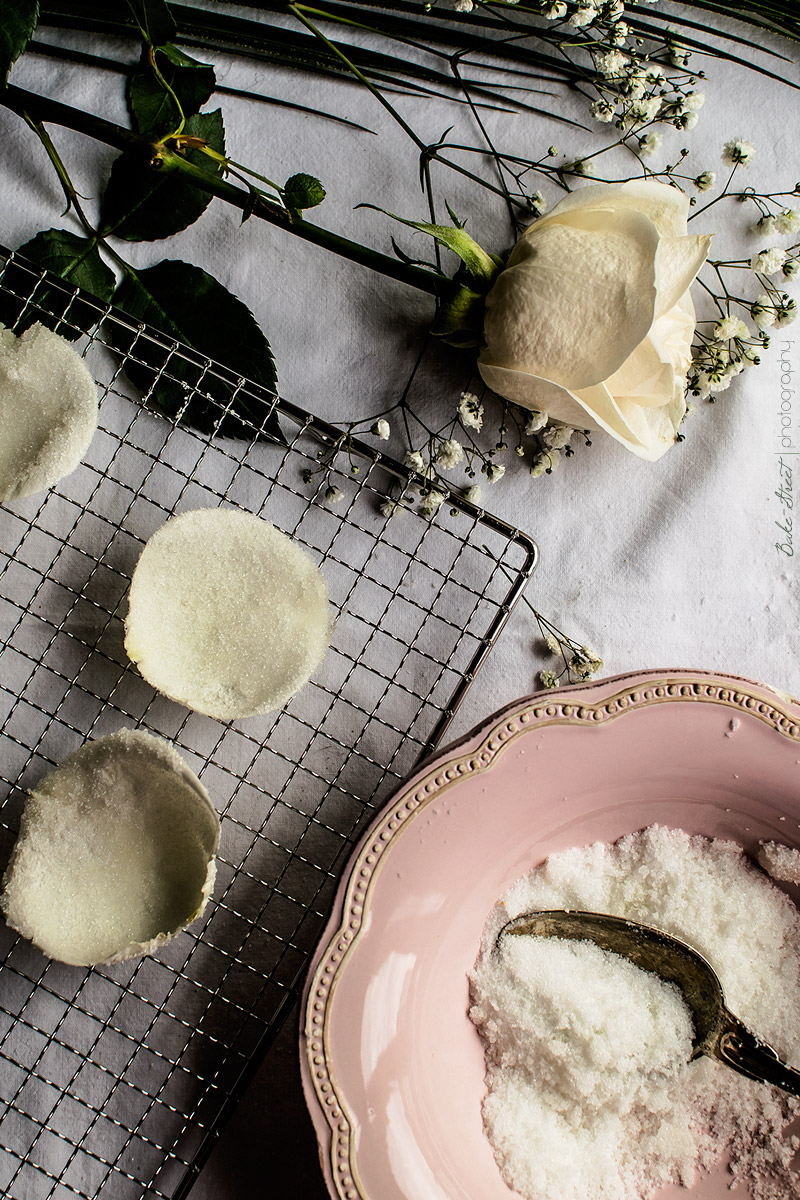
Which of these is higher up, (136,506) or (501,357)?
(501,357)

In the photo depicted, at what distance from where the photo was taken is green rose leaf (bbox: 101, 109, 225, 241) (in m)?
0.62

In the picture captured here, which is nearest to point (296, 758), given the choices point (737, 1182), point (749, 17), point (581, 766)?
point (581, 766)

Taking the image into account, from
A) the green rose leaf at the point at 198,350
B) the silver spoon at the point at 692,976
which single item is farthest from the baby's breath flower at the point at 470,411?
Answer: the silver spoon at the point at 692,976

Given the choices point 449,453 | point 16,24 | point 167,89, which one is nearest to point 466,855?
point 449,453

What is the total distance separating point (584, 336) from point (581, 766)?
0.28m

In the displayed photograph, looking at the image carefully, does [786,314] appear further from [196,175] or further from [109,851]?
[109,851]

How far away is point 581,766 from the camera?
561 mm

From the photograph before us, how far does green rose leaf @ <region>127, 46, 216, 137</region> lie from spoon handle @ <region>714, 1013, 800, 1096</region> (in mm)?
740

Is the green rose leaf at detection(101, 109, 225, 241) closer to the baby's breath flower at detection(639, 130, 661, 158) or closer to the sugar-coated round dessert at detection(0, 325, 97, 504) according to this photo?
the sugar-coated round dessert at detection(0, 325, 97, 504)

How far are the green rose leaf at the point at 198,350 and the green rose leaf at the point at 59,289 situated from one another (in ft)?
0.06

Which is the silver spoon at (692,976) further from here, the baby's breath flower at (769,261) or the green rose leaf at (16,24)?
the green rose leaf at (16,24)

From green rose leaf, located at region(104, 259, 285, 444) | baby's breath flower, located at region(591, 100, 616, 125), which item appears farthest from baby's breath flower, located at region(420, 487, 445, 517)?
baby's breath flower, located at region(591, 100, 616, 125)

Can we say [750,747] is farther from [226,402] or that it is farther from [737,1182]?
[226,402]

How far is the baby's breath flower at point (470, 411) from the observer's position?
0.63 metres
